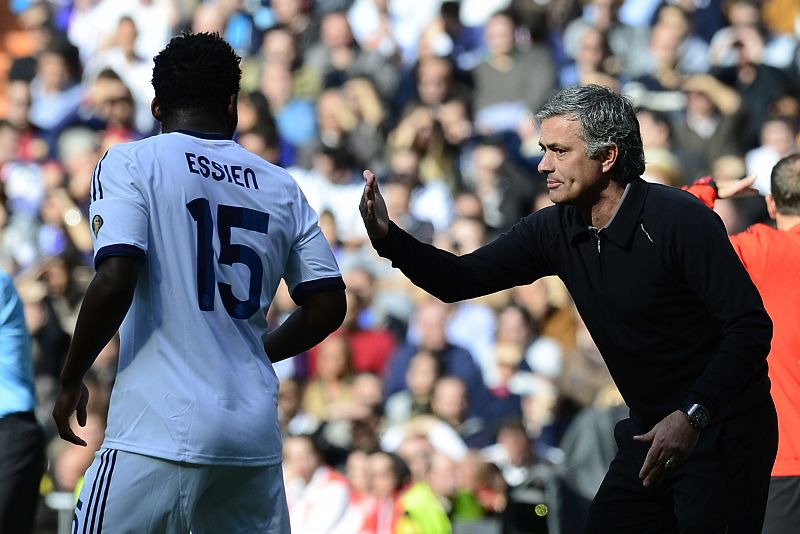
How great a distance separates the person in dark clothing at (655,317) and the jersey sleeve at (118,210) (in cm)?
73

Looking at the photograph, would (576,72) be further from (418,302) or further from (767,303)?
(767,303)

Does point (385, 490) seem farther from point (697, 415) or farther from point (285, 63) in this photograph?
point (285, 63)

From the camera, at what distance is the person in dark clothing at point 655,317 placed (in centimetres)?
430

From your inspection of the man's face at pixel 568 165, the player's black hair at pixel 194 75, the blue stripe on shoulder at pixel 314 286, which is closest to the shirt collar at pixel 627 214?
the man's face at pixel 568 165

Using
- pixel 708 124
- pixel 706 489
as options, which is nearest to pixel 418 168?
pixel 708 124

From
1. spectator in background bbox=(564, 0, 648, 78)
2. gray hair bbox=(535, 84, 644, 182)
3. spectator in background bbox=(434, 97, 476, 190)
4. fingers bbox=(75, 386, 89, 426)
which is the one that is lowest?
fingers bbox=(75, 386, 89, 426)

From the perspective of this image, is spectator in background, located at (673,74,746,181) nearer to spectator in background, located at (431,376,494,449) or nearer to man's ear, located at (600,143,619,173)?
spectator in background, located at (431,376,494,449)

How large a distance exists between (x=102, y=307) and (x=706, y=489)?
1874mm

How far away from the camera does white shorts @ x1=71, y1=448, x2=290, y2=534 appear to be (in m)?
4.06

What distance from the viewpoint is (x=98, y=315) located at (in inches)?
159

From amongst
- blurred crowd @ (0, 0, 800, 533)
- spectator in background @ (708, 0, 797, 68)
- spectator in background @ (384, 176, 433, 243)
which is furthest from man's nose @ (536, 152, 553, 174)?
spectator in background @ (708, 0, 797, 68)

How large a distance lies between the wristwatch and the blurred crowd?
3807 millimetres

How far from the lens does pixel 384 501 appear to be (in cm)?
907

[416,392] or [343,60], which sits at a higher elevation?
[343,60]
